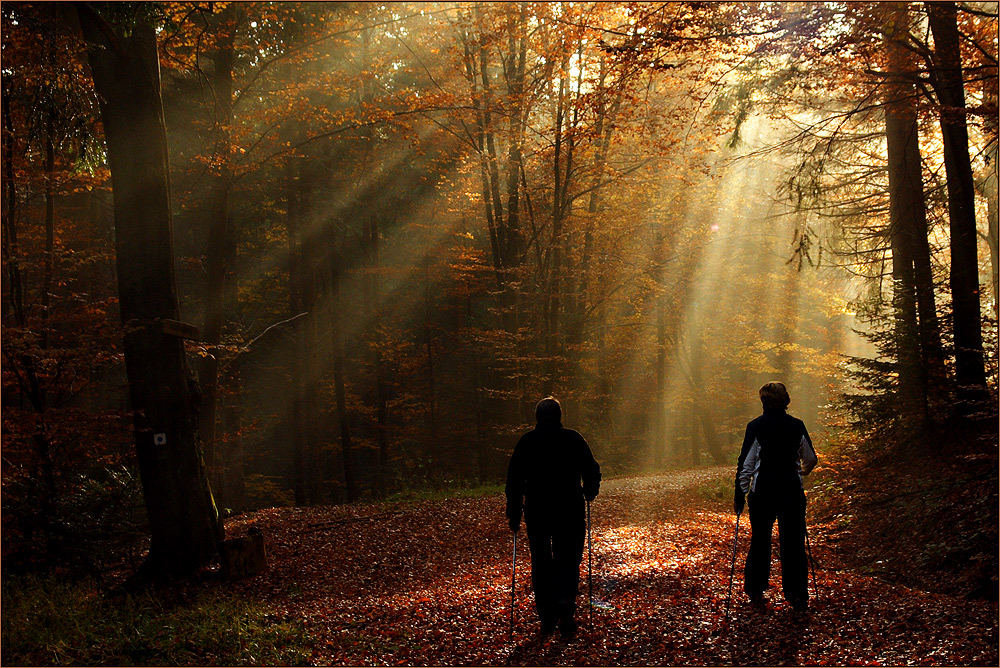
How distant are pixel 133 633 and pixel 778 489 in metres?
5.38

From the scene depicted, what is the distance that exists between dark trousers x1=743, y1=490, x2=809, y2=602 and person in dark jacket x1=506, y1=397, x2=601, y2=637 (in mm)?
1445

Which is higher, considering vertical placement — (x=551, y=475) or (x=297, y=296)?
(x=297, y=296)

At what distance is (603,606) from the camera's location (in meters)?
6.73

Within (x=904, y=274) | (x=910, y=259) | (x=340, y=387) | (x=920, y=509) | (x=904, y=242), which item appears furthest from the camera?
(x=340, y=387)

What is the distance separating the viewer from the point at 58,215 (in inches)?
723

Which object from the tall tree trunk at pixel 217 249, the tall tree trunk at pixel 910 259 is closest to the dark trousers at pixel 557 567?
the tall tree trunk at pixel 910 259

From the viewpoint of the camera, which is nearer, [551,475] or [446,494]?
[551,475]

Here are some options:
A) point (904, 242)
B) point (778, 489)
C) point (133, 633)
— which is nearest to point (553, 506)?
point (778, 489)

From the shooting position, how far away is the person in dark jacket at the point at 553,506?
5848mm

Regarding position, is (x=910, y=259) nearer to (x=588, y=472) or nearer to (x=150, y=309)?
(x=588, y=472)

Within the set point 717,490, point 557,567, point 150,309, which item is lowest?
point 717,490

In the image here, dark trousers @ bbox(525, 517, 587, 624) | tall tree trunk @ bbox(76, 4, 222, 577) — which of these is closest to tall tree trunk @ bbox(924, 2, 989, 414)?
dark trousers @ bbox(525, 517, 587, 624)

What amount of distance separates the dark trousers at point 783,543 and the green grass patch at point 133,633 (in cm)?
382

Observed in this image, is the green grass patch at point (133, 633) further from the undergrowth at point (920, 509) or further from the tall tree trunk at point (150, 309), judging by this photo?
the undergrowth at point (920, 509)
